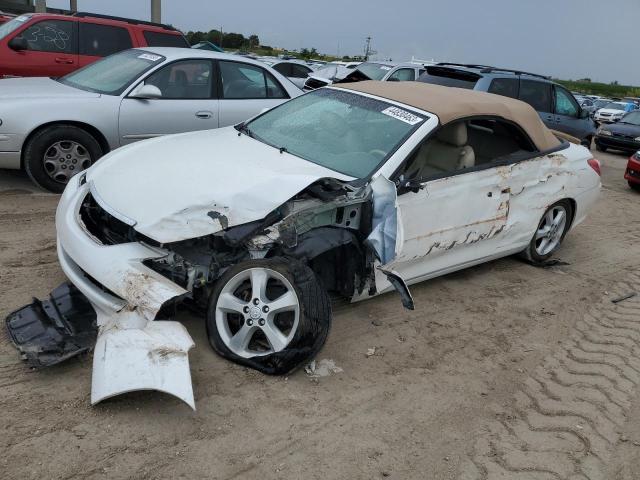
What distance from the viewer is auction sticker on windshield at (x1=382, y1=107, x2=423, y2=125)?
14.3 ft

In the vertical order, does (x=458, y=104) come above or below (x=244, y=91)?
above

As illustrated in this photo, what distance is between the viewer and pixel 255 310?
333 cm

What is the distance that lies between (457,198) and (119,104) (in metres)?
3.84

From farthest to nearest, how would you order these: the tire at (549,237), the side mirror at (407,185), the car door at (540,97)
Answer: the car door at (540,97) < the tire at (549,237) < the side mirror at (407,185)

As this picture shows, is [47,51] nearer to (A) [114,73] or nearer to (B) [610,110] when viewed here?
(A) [114,73]

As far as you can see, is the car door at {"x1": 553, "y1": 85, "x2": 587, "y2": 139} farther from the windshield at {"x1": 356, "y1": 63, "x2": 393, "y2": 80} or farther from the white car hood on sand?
the white car hood on sand

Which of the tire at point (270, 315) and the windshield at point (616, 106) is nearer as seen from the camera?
the tire at point (270, 315)

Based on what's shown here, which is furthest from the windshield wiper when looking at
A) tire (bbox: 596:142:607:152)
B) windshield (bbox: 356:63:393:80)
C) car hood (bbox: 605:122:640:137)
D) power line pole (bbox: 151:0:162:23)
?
tire (bbox: 596:142:607:152)

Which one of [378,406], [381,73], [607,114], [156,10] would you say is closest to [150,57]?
[378,406]

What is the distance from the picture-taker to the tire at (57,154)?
19.4ft

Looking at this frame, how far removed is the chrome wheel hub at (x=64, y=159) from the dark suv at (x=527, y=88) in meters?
5.23

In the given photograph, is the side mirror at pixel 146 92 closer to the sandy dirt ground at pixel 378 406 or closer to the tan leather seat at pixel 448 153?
the sandy dirt ground at pixel 378 406

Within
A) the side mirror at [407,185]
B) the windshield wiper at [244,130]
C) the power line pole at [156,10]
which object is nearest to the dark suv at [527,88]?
the windshield wiper at [244,130]

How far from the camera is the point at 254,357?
11.0 ft
